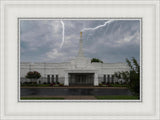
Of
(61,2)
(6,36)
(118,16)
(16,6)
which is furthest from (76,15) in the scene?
(6,36)

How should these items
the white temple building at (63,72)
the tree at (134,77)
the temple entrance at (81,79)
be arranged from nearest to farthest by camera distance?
the tree at (134,77), the white temple building at (63,72), the temple entrance at (81,79)

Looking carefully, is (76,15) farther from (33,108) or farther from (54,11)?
(33,108)

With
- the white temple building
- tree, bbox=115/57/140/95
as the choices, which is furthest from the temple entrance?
tree, bbox=115/57/140/95

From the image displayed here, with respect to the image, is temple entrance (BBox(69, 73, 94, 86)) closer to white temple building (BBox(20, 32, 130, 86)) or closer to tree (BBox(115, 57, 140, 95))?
white temple building (BBox(20, 32, 130, 86))

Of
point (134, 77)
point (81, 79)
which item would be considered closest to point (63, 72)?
point (81, 79)

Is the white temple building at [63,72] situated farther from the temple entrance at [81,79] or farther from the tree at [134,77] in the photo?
the tree at [134,77]

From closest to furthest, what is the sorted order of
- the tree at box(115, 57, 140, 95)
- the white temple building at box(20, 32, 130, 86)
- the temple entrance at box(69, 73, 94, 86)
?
1. the tree at box(115, 57, 140, 95)
2. the white temple building at box(20, 32, 130, 86)
3. the temple entrance at box(69, 73, 94, 86)

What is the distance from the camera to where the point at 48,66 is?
136 ft

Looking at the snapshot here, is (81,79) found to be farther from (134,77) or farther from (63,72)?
(134,77)

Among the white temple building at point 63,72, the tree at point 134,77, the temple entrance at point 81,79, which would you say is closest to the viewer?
the tree at point 134,77

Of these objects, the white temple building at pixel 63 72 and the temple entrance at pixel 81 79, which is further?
the temple entrance at pixel 81 79

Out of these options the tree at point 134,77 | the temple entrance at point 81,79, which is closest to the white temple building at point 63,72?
the temple entrance at point 81,79

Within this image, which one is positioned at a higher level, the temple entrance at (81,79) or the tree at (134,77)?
the tree at (134,77)

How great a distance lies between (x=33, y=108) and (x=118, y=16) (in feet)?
27.8
